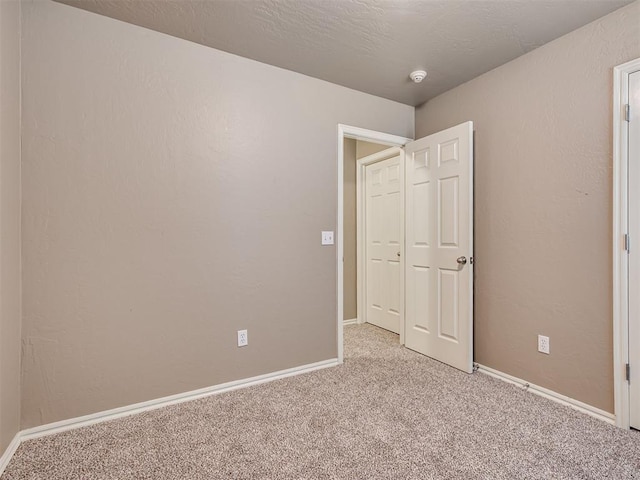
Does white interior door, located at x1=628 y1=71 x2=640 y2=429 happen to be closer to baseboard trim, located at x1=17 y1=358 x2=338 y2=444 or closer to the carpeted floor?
the carpeted floor

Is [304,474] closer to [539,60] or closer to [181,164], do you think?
[181,164]

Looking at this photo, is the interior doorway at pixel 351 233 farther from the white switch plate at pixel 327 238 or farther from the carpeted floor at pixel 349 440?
the carpeted floor at pixel 349 440

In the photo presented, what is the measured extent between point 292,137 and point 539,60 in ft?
5.88

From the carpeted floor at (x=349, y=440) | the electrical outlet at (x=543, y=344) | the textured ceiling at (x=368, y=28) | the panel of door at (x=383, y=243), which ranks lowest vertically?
the carpeted floor at (x=349, y=440)

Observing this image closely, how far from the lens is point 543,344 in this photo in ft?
7.49

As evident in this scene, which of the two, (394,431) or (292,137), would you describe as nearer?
(394,431)

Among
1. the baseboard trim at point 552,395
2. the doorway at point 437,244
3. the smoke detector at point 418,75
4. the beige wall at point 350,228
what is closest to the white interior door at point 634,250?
the baseboard trim at point 552,395

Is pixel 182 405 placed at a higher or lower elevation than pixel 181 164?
lower

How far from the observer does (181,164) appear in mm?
2211

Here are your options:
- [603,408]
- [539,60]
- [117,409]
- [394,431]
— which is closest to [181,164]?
[117,409]

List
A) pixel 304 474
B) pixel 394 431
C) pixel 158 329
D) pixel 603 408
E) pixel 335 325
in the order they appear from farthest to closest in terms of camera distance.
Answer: pixel 335 325, pixel 158 329, pixel 603 408, pixel 394 431, pixel 304 474

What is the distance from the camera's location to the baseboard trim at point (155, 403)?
6.04ft

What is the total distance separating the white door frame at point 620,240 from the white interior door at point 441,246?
0.86 m

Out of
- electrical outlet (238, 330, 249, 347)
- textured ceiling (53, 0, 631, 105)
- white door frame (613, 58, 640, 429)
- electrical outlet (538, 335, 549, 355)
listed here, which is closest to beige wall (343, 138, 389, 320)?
textured ceiling (53, 0, 631, 105)
